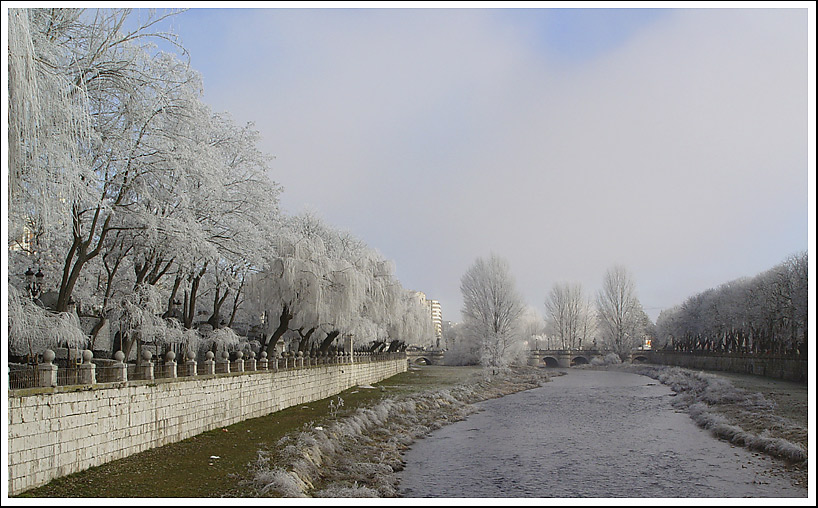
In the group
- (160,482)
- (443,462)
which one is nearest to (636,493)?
(443,462)

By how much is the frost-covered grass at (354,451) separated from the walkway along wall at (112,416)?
259 cm

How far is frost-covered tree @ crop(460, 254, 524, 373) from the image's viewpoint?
66.3 metres

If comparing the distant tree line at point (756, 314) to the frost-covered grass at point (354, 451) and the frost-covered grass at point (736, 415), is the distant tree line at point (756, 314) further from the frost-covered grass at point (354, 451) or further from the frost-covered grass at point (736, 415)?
the frost-covered grass at point (354, 451)

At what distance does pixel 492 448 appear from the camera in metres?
20.1

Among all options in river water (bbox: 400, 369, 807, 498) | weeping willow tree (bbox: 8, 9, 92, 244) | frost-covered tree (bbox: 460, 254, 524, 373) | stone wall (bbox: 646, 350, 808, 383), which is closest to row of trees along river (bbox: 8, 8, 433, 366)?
weeping willow tree (bbox: 8, 9, 92, 244)

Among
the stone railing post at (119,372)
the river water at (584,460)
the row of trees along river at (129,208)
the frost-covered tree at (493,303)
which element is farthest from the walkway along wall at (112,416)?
the frost-covered tree at (493,303)

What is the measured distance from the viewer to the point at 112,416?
1349 cm

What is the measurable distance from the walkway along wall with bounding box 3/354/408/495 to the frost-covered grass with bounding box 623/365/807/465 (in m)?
15.1

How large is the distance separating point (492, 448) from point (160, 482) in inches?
425

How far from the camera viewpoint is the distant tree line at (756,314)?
4134 centimetres

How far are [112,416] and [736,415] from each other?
21.8 metres

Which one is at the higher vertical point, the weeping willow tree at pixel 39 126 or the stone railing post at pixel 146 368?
the weeping willow tree at pixel 39 126

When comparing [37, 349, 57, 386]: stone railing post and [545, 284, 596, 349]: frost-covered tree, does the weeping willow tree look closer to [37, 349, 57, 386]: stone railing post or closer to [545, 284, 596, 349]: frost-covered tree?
[37, 349, 57, 386]: stone railing post

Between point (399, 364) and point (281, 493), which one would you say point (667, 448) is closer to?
point (281, 493)
